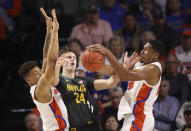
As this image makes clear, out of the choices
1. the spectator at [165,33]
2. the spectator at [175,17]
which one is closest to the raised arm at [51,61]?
the spectator at [165,33]

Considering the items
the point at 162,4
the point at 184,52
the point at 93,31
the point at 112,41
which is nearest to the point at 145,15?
the point at 162,4

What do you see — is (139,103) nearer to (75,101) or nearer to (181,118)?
(75,101)

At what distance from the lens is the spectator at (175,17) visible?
8.33 m

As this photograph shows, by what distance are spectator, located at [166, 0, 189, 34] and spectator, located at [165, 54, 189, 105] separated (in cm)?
163

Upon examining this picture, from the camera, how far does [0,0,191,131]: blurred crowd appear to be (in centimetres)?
655

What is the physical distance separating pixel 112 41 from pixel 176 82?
4.93 feet

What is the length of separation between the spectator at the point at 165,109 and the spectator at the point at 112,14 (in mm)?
2526

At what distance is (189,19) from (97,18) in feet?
7.07

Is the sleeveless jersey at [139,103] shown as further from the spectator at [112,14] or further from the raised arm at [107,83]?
the spectator at [112,14]

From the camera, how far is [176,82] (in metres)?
6.93

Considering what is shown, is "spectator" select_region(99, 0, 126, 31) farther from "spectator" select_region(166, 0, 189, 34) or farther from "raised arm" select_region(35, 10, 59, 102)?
"raised arm" select_region(35, 10, 59, 102)

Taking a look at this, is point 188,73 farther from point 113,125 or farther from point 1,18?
point 1,18

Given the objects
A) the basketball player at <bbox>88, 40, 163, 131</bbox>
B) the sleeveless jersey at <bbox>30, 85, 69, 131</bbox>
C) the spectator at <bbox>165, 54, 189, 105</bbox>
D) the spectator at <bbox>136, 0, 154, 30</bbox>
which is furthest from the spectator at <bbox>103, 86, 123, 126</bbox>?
the spectator at <bbox>136, 0, 154, 30</bbox>

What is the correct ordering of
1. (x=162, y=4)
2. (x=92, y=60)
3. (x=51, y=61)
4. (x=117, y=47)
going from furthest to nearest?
(x=162, y=4), (x=117, y=47), (x=92, y=60), (x=51, y=61)
